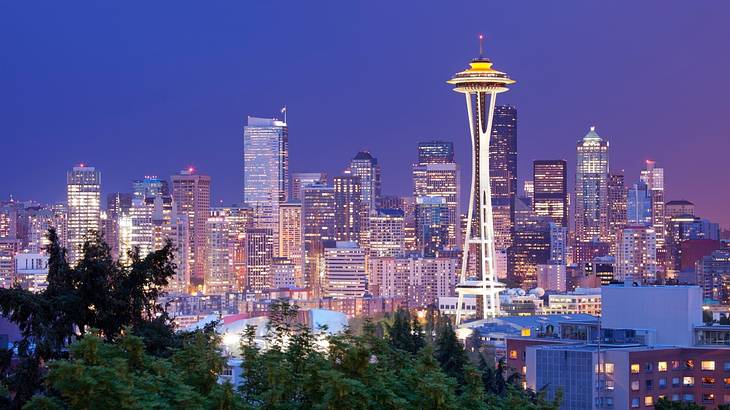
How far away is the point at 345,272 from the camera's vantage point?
196 m

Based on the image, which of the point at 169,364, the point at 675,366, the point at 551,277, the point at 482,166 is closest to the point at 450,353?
the point at 675,366

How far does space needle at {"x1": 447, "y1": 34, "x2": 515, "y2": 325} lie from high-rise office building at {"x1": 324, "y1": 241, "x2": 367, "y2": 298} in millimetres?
39838

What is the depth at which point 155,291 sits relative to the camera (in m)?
27.9

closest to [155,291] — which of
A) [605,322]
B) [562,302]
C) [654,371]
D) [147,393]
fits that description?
[147,393]

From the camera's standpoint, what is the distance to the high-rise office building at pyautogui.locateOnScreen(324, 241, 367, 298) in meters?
192

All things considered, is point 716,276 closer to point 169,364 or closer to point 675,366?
point 675,366

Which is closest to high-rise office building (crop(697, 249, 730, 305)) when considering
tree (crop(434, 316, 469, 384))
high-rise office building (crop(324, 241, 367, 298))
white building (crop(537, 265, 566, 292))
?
white building (crop(537, 265, 566, 292))

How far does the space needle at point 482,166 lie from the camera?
136m

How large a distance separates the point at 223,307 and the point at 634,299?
400 ft

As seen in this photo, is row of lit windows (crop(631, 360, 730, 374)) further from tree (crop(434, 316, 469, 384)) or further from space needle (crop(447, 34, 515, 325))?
space needle (crop(447, 34, 515, 325))

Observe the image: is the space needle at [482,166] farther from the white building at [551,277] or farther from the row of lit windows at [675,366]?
the row of lit windows at [675,366]

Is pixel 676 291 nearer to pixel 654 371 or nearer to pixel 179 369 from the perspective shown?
pixel 654 371

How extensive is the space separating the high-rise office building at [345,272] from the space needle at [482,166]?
3984 cm

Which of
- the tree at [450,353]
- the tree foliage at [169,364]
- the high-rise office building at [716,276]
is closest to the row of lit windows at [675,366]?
the tree at [450,353]
